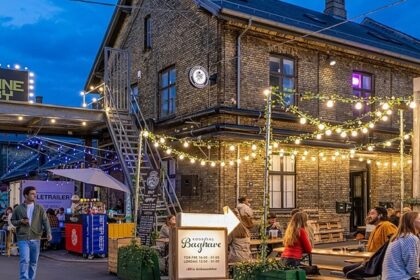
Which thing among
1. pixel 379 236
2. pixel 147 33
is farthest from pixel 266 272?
pixel 147 33

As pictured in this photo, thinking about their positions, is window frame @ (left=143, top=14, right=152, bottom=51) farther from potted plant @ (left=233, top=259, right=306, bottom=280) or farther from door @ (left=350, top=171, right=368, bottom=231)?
potted plant @ (left=233, top=259, right=306, bottom=280)

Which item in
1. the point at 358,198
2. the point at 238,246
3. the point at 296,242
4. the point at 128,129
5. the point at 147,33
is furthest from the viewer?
the point at 147,33

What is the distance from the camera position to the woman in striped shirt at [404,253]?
6.59 meters

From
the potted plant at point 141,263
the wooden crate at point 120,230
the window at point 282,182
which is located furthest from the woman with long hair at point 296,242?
the window at point 282,182

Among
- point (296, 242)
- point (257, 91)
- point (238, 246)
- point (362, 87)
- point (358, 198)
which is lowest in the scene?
point (238, 246)

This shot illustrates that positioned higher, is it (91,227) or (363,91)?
(363,91)

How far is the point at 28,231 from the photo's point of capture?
10180 millimetres

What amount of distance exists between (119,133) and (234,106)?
4.23 m

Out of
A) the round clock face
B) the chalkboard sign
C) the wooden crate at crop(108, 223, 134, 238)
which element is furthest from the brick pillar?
the wooden crate at crop(108, 223, 134, 238)

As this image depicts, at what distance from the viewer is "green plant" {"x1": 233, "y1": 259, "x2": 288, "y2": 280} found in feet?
26.5

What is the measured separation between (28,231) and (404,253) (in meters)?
6.37

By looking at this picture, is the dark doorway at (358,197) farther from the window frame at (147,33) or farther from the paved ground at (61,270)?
the paved ground at (61,270)

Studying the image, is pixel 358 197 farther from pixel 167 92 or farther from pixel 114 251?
pixel 114 251

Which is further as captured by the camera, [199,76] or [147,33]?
[147,33]
